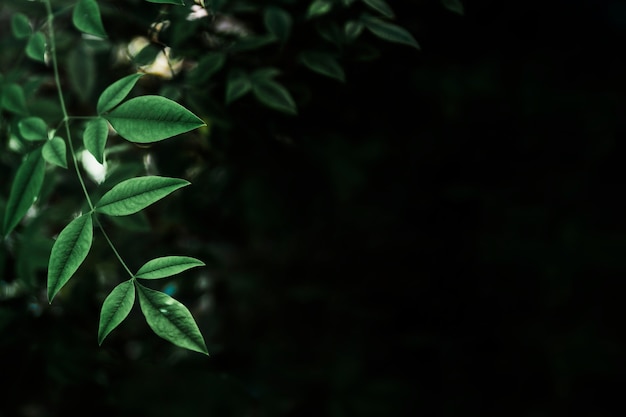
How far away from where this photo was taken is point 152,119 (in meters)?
0.57

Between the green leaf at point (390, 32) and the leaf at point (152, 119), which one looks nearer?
the leaf at point (152, 119)

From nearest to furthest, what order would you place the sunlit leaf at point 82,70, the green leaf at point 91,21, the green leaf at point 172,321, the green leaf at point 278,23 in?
1. the green leaf at point 172,321
2. the green leaf at point 91,21
3. the green leaf at point 278,23
4. the sunlit leaf at point 82,70

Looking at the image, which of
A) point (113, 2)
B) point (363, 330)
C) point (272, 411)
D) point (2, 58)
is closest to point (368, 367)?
point (363, 330)

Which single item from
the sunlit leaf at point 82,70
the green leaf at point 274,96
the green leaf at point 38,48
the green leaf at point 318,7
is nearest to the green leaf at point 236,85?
the green leaf at point 274,96

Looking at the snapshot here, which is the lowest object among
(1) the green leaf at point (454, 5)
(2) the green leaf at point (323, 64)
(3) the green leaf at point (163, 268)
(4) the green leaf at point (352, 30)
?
(3) the green leaf at point (163, 268)

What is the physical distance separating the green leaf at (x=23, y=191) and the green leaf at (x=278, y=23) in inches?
13.0

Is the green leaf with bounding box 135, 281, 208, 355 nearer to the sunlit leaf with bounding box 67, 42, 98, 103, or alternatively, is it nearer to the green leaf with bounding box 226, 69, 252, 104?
the green leaf with bounding box 226, 69, 252, 104

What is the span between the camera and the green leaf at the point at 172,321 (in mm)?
522

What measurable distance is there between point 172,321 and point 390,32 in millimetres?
420

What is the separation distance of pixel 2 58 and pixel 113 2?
411 mm

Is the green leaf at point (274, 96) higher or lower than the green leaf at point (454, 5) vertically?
lower

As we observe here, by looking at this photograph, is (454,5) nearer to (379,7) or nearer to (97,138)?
(379,7)

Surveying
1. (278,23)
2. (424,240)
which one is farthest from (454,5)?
(424,240)

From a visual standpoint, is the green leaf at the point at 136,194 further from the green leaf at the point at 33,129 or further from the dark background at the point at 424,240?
the dark background at the point at 424,240
